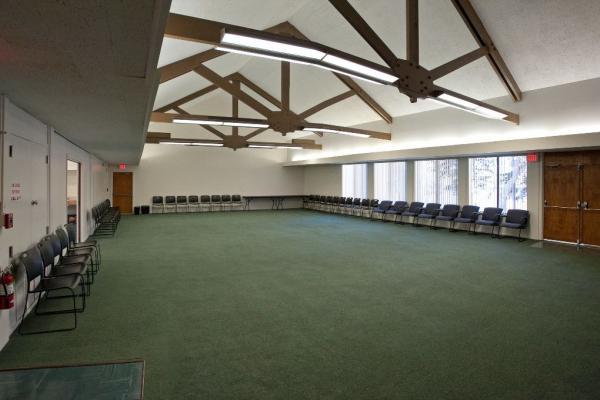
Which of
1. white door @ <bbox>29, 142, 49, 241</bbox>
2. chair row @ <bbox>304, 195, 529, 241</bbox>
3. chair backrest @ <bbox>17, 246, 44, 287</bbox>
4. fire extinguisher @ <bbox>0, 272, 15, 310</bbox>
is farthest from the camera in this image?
chair row @ <bbox>304, 195, 529, 241</bbox>

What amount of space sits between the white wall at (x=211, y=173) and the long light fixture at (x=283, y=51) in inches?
478

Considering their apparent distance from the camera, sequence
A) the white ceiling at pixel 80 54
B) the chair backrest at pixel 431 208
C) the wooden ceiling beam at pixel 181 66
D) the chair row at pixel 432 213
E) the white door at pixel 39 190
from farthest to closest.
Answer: the chair backrest at pixel 431 208 → the chair row at pixel 432 213 → the wooden ceiling beam at pixel 181 66 → the white door at pixel 39 190 → the white ceiling at pixel 80 54

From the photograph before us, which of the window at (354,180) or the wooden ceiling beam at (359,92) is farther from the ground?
the wooden ceiling beam at (359,92)

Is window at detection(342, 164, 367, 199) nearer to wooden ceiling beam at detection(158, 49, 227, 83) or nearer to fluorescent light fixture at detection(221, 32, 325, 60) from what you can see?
wooden ceiling beam at detection(158, 49, 227, 83)

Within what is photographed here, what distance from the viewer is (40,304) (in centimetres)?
400

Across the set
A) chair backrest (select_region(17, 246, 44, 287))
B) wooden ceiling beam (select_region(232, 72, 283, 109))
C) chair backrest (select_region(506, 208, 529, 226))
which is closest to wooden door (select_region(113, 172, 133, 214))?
wooden ceiling beam (select_region(232, 72, 283, 109))

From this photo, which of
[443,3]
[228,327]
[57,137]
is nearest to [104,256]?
[57,137]

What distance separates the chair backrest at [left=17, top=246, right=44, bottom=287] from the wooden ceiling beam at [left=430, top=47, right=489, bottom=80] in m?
5.81

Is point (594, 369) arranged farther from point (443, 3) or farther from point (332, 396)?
point (443, 3)

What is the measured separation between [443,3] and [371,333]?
248 inches

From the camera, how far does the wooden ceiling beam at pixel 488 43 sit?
637 cm

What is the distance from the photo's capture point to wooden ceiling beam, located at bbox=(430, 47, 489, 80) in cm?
573

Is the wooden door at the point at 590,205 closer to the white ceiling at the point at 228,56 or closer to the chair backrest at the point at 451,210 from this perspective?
the white ceiling at the point at 228,56

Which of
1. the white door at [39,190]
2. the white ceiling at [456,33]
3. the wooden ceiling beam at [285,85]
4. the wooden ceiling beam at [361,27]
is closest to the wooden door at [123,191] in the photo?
the white ceiling at [456,33]
